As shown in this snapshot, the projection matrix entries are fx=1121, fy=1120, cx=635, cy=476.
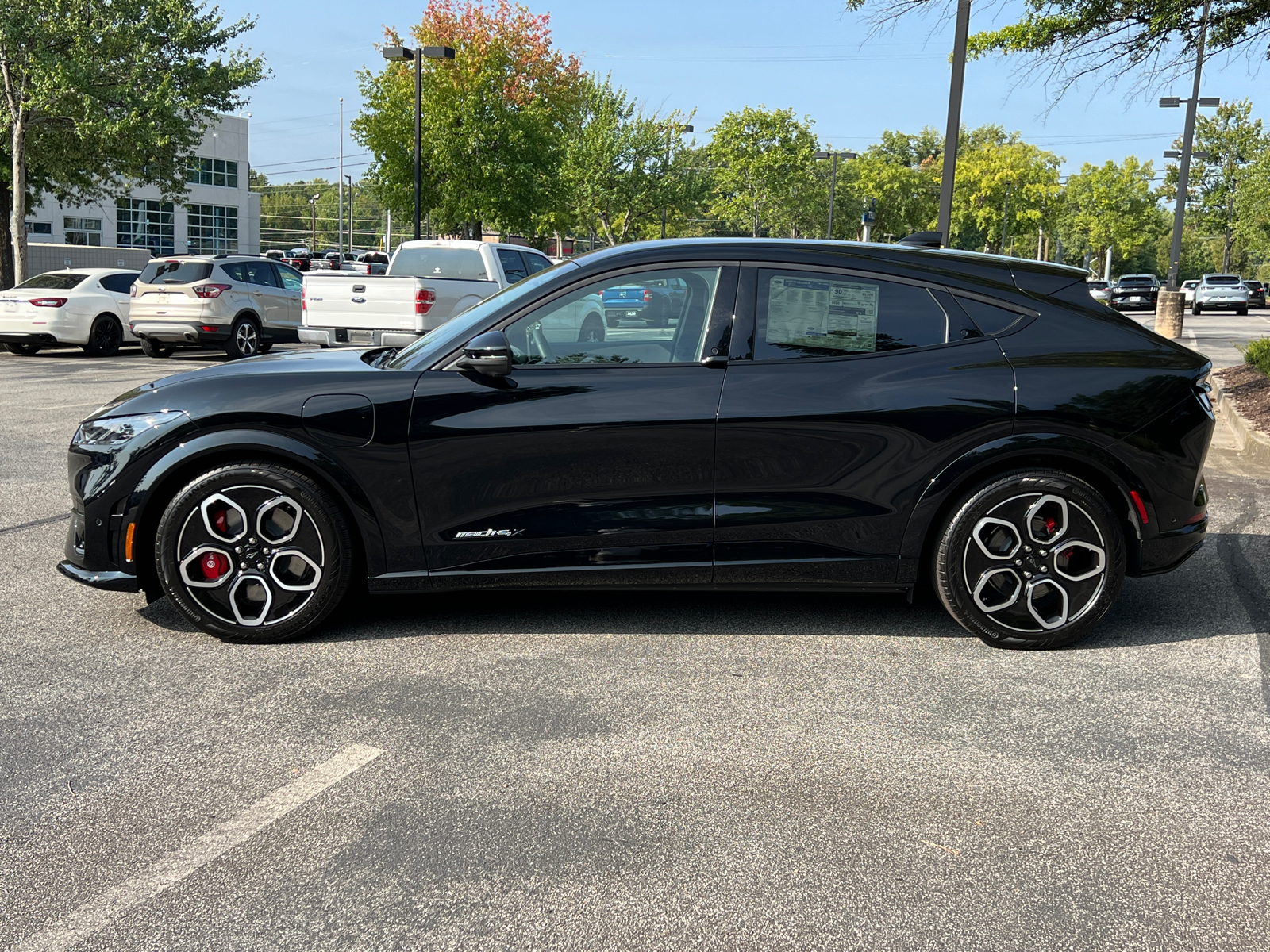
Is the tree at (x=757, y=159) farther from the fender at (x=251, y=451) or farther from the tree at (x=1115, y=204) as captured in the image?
the fender at (x=251, y=451)

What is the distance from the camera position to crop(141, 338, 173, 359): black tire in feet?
62.2

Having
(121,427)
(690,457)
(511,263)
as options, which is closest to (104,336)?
(511,263)

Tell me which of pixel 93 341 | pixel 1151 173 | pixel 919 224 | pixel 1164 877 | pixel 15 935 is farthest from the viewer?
pixel 1151 173

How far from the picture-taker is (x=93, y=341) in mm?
19250

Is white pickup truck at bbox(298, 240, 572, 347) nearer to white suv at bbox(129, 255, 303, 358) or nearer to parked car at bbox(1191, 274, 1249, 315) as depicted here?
white suv at bbox(129, 255, 303, 358)

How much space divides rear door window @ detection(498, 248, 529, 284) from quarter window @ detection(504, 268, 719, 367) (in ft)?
38.3

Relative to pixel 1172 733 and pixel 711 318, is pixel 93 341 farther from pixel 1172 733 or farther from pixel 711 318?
pixel 1172 733

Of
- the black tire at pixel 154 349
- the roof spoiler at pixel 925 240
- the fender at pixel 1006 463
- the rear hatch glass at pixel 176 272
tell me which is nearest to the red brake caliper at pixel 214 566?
the fender at pixel 1006 463

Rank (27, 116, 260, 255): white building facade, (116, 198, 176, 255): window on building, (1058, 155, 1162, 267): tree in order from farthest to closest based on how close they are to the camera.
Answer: (1058, 155, 1162, 267): tree, (116, 198, 176, 255): window on building, (27, 116, 260, 255): white building facade

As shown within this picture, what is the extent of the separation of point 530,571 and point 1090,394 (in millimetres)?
2435

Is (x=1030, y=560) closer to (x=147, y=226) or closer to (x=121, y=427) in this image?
(x=121, y=427)

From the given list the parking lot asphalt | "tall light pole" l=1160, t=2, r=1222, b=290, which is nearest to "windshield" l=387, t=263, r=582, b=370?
the parking lot asphalt

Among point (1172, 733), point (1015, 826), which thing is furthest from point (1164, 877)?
point (1172, 733)

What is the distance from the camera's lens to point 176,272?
1855 cm
